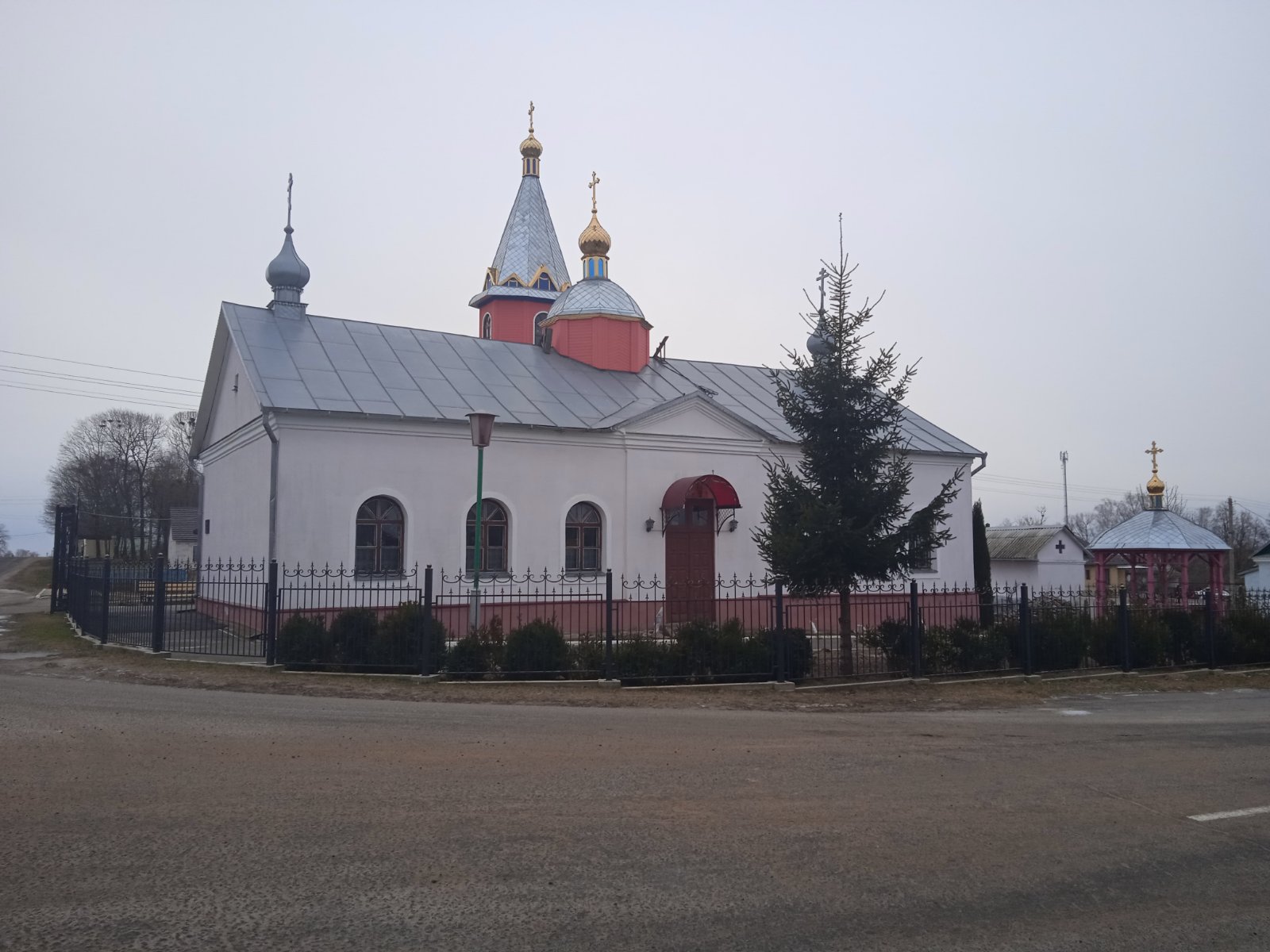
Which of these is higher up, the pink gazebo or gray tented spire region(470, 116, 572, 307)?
gray tented spire region(470, 116, 572, 307)

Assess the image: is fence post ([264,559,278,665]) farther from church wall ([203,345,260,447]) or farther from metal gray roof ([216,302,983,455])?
church wall ([203,345,260,447])

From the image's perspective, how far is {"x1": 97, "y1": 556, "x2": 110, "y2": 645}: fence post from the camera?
15805 millimetres

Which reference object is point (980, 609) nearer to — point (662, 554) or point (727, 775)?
point (662, 554)

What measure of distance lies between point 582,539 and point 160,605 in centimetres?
824

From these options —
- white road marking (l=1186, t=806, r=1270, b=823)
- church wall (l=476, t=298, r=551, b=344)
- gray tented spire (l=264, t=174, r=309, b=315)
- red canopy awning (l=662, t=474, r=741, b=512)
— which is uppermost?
church wall (l=476, t=298, r=551, b=344)

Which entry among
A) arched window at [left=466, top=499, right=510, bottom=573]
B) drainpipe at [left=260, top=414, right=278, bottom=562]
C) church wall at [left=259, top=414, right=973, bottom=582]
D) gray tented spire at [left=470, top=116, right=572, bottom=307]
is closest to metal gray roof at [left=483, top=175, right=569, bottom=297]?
gray tented spire at [left=470, top=116, right=572, bottom=307]

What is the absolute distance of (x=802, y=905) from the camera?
A: 4.86 m

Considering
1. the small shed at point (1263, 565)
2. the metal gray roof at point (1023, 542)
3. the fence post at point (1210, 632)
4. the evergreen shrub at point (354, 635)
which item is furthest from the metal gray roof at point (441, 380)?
the small shed at point (1263, 565)

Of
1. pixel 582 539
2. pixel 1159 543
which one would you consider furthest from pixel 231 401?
pixel 1159 543

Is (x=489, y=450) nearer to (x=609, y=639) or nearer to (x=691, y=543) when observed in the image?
(x=691, y=543)

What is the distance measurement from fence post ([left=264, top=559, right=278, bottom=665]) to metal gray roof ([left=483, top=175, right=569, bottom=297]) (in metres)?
19.8

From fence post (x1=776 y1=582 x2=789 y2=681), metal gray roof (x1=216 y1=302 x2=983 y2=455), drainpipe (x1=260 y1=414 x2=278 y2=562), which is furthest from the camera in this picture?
metal gray roof (x1=216 y1=302 x2=983 y2=455)

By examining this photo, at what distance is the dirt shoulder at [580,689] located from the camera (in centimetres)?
1188

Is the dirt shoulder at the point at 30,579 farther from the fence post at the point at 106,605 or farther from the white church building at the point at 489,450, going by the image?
the fence post at the point at 106,605
